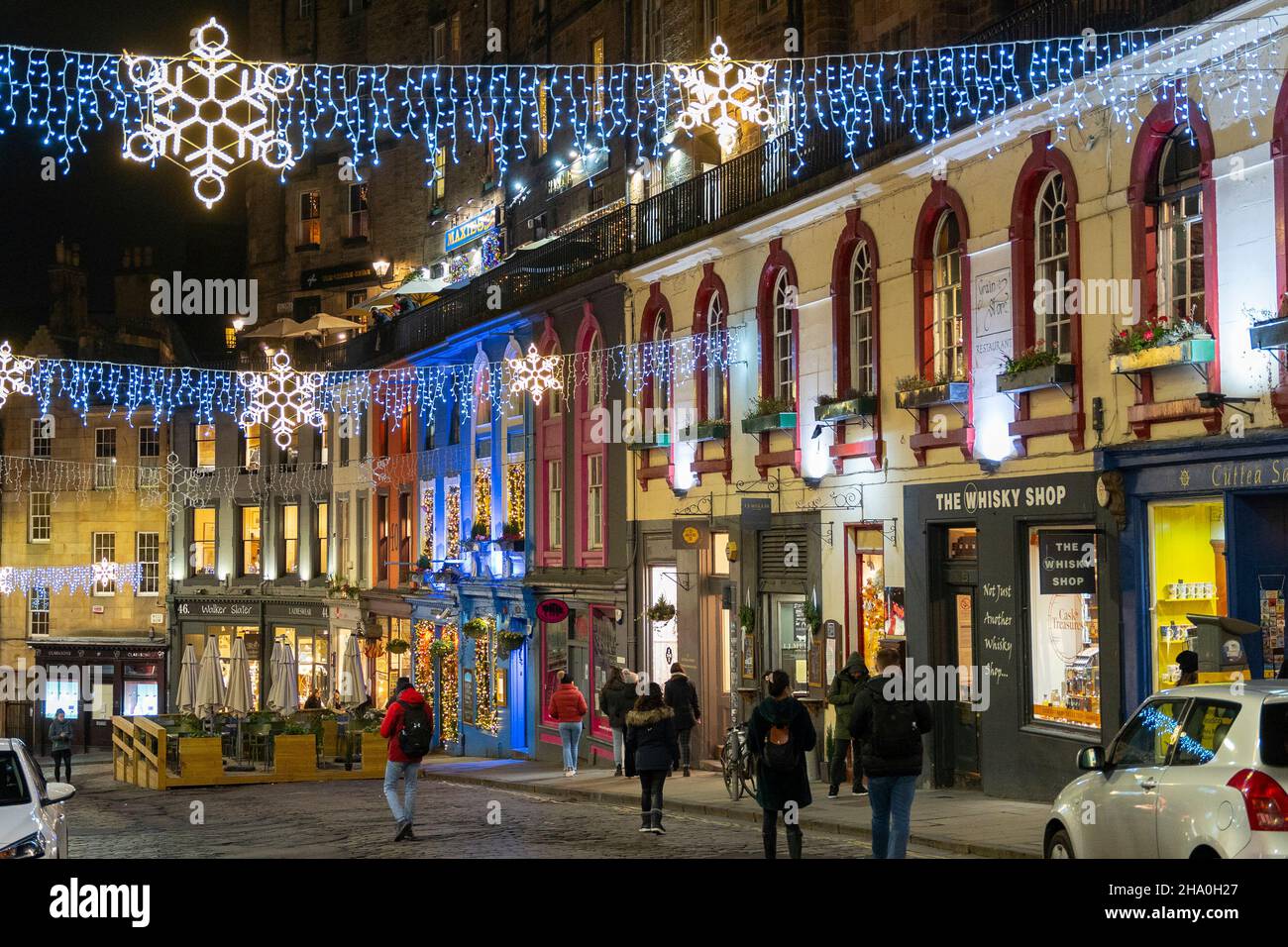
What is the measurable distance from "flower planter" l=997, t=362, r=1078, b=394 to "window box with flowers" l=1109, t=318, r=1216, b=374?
0.66m

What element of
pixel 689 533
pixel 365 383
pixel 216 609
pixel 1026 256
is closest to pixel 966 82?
pixel 1026 256

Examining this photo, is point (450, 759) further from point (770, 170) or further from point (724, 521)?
point (770, 170)

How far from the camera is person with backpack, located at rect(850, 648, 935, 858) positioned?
12.4 m

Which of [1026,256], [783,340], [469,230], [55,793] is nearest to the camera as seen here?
[55,793]

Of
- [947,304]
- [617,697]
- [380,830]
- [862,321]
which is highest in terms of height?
[862,321]

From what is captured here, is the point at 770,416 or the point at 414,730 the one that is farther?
the point at 770,416

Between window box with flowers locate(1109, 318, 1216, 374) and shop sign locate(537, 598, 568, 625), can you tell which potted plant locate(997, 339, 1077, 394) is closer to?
window box with flowers locate(1109, 318, 1216, 374)

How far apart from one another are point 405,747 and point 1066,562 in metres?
7.33

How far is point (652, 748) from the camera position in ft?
56.1

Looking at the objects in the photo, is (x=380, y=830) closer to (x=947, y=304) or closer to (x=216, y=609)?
(x=947, y=304)

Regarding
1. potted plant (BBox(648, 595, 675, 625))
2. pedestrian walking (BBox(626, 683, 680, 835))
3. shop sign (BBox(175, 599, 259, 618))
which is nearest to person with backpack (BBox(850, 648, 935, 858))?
pedestrian walking (BBox(626, 683, 680, 835))
